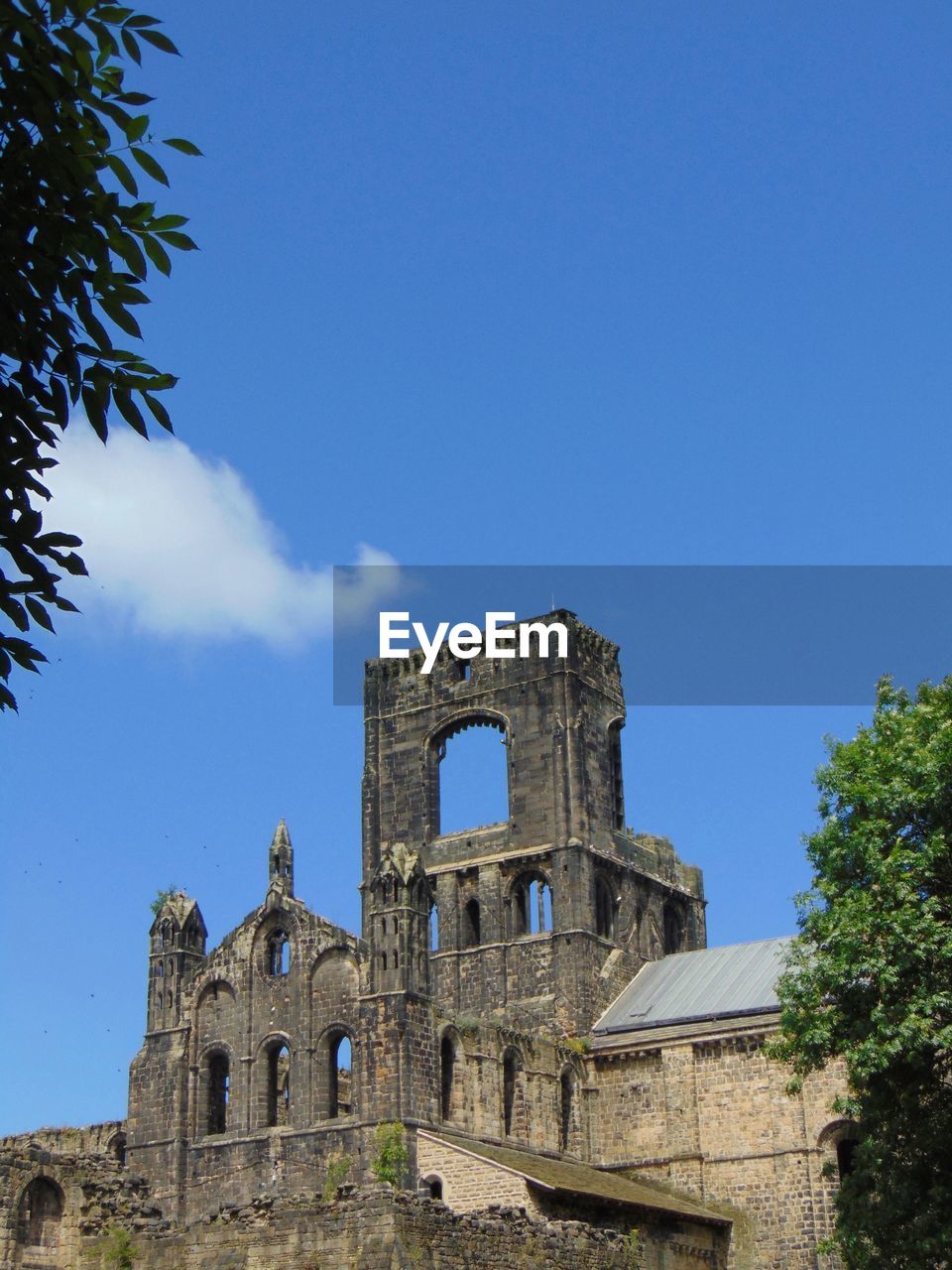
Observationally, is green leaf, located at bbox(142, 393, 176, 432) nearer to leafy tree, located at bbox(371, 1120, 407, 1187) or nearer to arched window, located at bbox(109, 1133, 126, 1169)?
leafy tree, located at bbox(371, 1120, 407, 1187)

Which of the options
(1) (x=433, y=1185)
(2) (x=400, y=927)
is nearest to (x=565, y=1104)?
(1) (x=433, y=1185)

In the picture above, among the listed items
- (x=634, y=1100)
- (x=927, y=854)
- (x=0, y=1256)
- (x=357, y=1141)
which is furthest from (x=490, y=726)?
(x=0, y=1256)

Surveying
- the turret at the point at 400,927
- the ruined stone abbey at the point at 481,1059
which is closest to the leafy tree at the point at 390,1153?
the ruined stone abbey at the point at 481,1059

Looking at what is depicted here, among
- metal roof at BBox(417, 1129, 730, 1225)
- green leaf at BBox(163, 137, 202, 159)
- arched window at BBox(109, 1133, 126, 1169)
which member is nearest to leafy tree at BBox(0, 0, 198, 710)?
green leaf at BBox(163, 137, 202, 159)

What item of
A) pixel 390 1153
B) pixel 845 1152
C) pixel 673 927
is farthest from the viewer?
pixel 673 927

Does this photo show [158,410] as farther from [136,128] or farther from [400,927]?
[400,927]

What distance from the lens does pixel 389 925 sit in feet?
149

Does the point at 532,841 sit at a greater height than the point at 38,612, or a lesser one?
greater

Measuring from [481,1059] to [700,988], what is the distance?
28.8ft

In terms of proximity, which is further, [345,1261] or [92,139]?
[345,1261]

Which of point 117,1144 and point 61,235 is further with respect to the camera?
point 117,1144

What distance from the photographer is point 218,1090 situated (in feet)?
159

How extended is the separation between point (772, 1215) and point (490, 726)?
19183mm

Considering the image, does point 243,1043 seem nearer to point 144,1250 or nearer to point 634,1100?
point 634,1100
